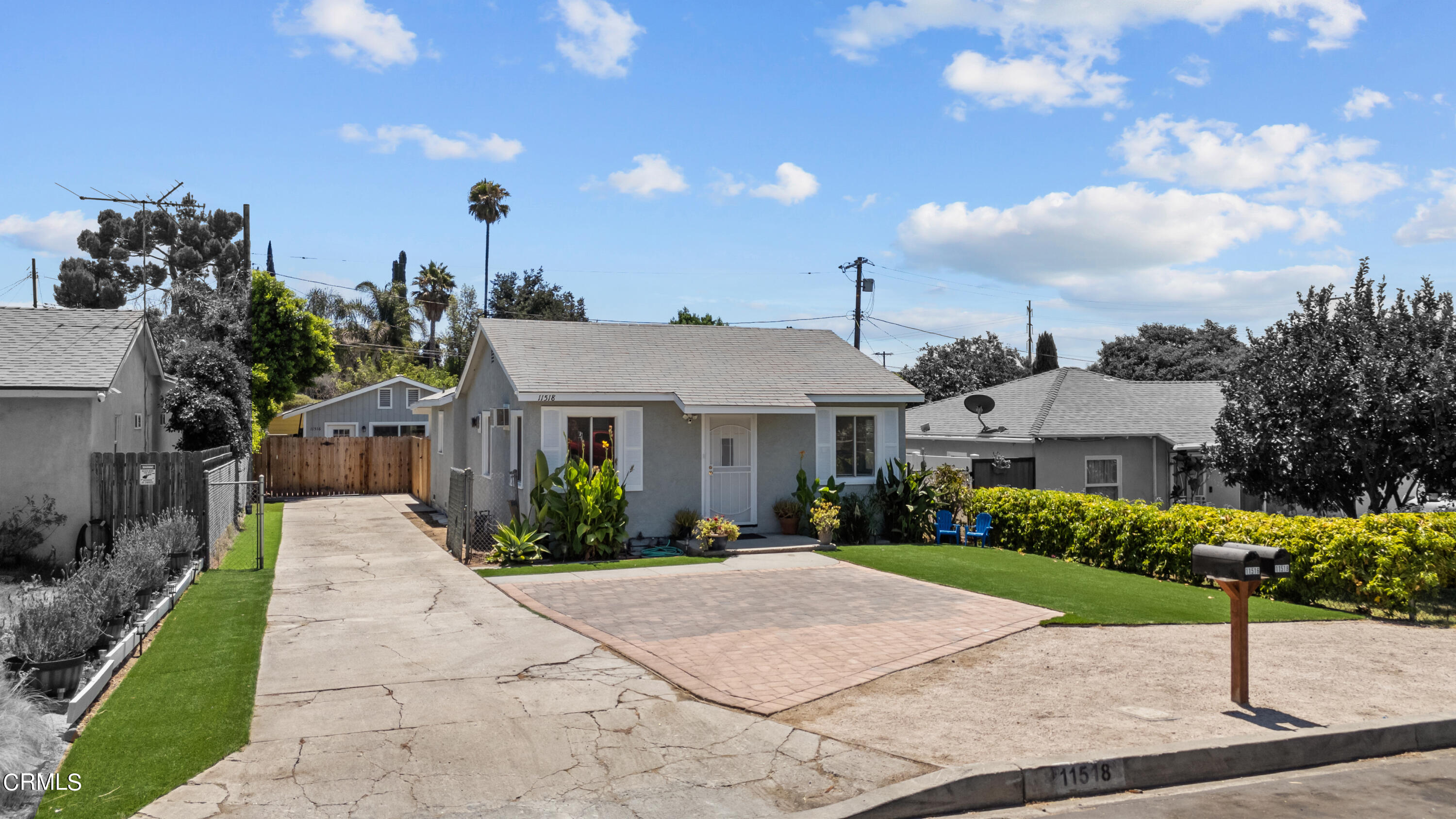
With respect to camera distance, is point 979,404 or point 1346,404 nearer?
point 1346,404

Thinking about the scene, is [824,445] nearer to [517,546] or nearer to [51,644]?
[517,546]

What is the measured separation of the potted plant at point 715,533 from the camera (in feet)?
51.4

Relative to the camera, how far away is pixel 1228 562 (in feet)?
24.0

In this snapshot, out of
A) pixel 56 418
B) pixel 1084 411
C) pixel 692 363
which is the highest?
pixel 692 363

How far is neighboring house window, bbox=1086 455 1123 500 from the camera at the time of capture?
845 inches

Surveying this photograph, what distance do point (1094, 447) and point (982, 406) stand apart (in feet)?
8.98

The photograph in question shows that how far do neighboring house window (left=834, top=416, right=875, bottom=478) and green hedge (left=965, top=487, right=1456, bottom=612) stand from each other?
10.0 feet

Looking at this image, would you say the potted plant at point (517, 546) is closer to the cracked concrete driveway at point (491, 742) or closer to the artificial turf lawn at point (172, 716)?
the artificial turf lawn at point (172, 716)

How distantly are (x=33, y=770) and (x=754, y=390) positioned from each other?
13163 mm

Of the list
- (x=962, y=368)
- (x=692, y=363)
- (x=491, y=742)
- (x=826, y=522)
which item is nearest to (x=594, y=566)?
(x=826, y=522)

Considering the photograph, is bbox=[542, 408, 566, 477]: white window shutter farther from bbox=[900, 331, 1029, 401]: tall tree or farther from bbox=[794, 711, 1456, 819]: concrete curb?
bbox=[900, 331, 1029, 401]: tall tree

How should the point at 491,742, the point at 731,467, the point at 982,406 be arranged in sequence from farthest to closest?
the point at 982,406
the point at 731,467
the point at 491,742

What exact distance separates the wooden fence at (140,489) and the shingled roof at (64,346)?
125 cm

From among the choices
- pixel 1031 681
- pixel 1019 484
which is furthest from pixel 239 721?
pixel 1019 484
